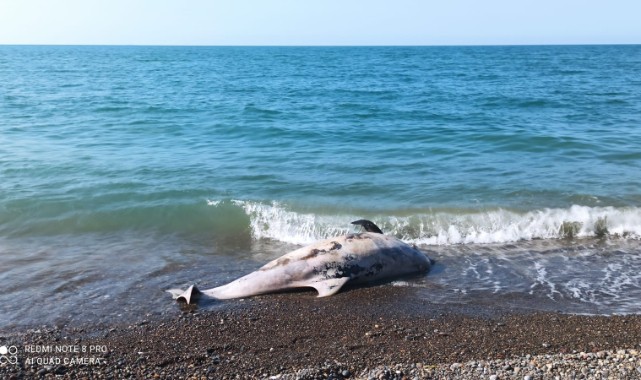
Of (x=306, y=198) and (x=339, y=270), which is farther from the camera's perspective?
(x=306, y=198)

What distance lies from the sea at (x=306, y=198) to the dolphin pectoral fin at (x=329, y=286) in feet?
1.03

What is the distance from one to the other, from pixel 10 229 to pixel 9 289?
3.38 m

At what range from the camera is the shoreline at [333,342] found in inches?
227

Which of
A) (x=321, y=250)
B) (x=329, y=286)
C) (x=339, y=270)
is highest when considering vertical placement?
(x=321, y=250)

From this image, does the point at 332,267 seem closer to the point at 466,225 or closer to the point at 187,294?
the point at 187,294

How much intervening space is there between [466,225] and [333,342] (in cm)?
549

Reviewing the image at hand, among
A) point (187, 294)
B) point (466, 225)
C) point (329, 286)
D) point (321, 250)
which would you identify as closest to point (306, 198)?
point (466, 225)

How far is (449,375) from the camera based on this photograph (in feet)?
18.3

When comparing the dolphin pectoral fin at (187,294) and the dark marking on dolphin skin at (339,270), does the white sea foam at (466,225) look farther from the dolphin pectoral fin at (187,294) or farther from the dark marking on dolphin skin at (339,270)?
the dolphin pectoral fin at (187,294)

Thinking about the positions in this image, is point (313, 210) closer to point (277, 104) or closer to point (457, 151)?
point (457, 151)

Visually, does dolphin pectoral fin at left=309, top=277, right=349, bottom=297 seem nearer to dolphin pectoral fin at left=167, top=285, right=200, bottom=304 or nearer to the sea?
the sea

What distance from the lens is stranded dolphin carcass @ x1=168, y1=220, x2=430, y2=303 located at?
817 centimetres

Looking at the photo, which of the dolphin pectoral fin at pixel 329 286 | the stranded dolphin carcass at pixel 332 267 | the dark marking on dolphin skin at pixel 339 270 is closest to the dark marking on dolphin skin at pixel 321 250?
the stranded dolphin carcass at pixel 332 267

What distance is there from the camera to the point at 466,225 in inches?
442
